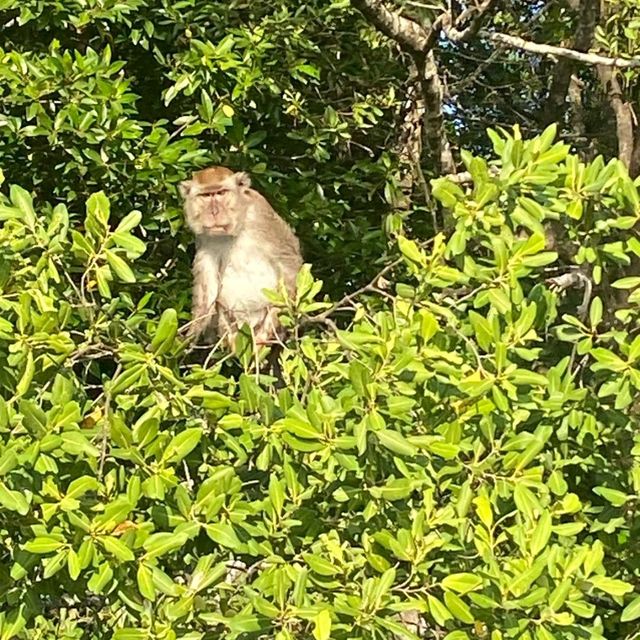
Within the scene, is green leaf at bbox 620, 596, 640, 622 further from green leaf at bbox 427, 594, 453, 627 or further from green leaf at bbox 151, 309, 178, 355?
green leaf at bbox 151, 309, 178, 355

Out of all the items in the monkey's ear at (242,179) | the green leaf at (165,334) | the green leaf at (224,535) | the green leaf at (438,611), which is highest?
the green leaf at (165,334)

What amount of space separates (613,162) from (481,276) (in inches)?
16.6

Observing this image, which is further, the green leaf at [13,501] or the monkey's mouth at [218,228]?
the monkey's mouth at [218,228]

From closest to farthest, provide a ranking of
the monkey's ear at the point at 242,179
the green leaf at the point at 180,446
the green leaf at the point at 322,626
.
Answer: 1. the green leaf at the point at 322,626
2. the green leaf at the point at 180,446
3. the monkey's ear at the point at 242,179

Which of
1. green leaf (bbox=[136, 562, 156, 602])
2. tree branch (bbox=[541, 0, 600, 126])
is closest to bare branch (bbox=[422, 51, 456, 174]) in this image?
tree branch (bbox=[541, 0, 600, 126])

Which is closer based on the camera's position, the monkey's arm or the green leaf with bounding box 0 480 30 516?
the green leaf with bounding box 0 480 30 516

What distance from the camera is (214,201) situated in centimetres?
515

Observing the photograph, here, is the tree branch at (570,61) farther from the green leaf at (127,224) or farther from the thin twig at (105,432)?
the thin twig at (105,432)

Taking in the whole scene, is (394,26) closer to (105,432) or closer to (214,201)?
(214,201)

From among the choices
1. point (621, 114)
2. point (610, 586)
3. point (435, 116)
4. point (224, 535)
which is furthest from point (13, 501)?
point (621, 114)

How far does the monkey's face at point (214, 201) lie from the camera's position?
16.7 feet

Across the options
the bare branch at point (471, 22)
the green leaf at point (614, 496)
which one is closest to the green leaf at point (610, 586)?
Answer: the green leaf at point (614, 496)

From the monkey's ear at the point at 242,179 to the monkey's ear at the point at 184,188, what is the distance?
0.80 ft

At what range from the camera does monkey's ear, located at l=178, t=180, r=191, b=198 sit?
498cm
